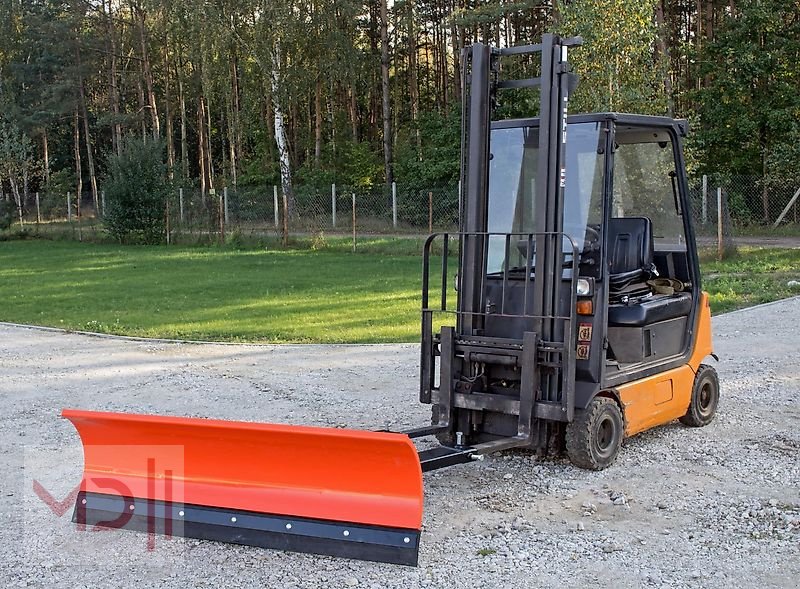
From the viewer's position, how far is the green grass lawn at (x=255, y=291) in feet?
42.2

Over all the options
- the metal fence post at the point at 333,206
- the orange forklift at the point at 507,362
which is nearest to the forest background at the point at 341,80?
the metal fence post at the point at 333,206

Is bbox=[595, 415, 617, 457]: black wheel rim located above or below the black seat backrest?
below

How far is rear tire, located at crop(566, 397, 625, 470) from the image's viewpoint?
594 centimetres

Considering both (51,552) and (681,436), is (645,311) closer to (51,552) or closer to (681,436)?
(681,436)

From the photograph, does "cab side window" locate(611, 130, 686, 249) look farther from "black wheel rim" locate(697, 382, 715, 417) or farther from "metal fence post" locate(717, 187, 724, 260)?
"metal fence post" locate(717, 187, 724, 260)

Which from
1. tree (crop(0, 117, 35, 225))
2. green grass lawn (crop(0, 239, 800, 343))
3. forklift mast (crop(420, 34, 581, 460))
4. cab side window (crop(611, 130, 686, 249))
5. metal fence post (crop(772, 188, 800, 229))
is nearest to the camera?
forklift mast (crop(420, 34, 581, 460))

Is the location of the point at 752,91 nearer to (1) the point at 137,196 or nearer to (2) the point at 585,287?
(1) the point at 137,196

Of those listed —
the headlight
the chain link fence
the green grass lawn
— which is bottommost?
the green grass lawn

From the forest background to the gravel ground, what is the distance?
11226 mm

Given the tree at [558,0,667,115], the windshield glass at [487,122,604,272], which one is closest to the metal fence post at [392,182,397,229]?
the tree at [558,0,667,115]

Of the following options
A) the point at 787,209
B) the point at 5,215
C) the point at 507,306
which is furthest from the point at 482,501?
the point at 5,215

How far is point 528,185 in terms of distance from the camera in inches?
249

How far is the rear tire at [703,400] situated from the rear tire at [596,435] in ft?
4.34

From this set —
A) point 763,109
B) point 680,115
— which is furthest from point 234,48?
point 763,109
